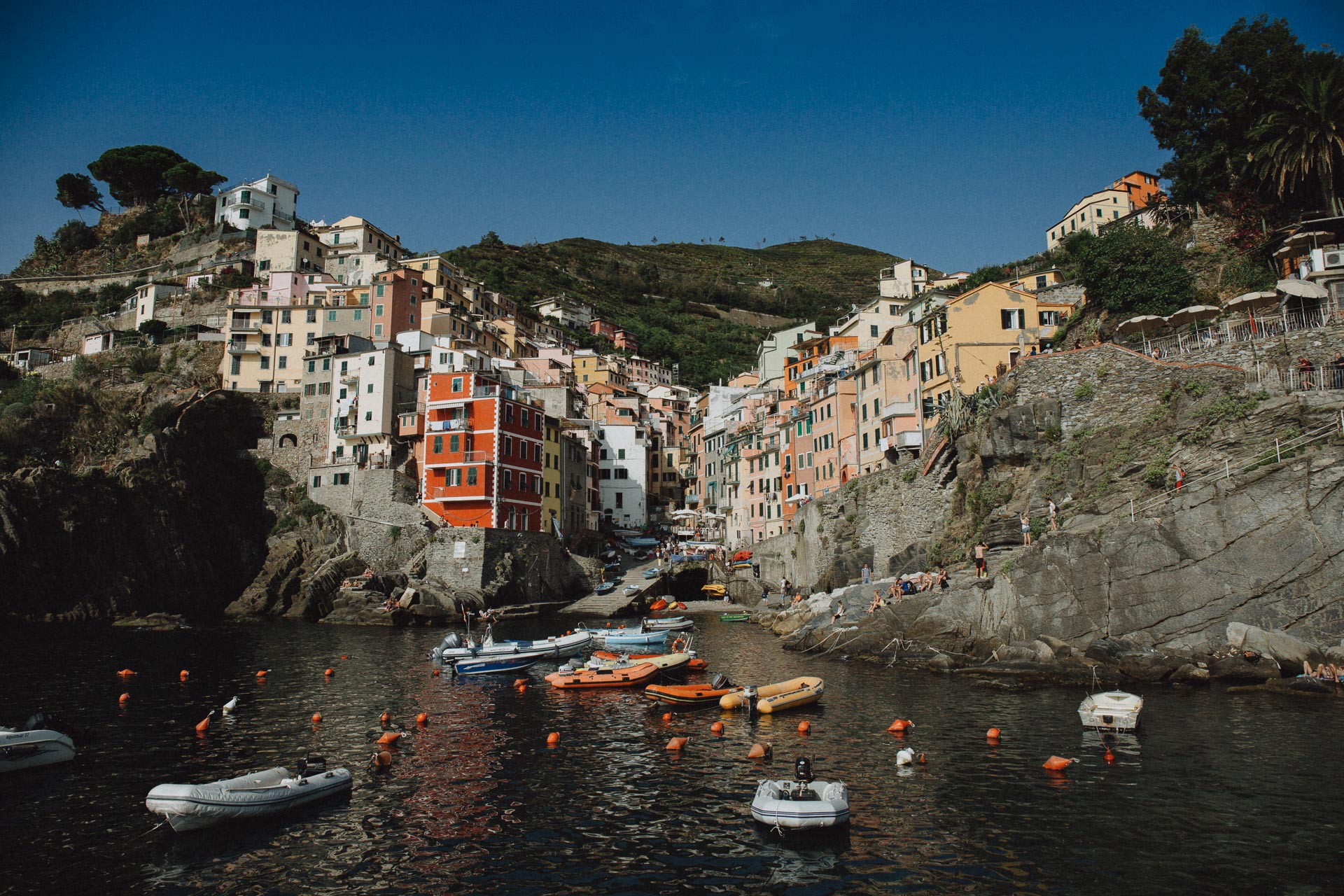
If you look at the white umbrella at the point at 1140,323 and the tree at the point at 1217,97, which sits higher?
the tree at the point at 1217,97

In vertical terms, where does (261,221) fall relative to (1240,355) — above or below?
above

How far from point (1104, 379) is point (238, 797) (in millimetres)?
37468

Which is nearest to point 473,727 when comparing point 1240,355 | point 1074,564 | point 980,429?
point 1074,564

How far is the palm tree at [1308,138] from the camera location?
3938 centimetres

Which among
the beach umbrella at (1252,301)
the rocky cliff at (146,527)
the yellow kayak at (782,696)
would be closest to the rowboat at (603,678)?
the yellow kayak at (782,696)

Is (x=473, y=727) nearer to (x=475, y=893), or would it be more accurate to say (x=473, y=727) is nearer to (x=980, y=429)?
(x=475, y=893)

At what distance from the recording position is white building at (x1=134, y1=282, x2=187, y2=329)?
88688 millimetres

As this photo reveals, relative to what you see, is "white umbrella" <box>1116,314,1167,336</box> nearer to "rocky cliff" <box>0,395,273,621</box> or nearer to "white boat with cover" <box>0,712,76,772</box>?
"white boat with cover" <box>0,712,76,772</box>

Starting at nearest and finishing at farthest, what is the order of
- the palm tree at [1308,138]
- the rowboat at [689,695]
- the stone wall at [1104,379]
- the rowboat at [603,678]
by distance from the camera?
1. the rowboat at [689,695]
2. the rowboat at [603,678]
3. the stone wall at [1104,379]
4. the palm tree at [1308,138]

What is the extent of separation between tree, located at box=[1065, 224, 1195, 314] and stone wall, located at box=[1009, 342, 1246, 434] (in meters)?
8.04

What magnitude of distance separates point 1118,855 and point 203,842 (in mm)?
17697

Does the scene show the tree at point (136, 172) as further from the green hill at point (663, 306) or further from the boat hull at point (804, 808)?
the boat hull at point (804, 808)

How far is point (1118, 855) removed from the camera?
560 inches

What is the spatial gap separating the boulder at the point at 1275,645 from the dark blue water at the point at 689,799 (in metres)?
2.79
